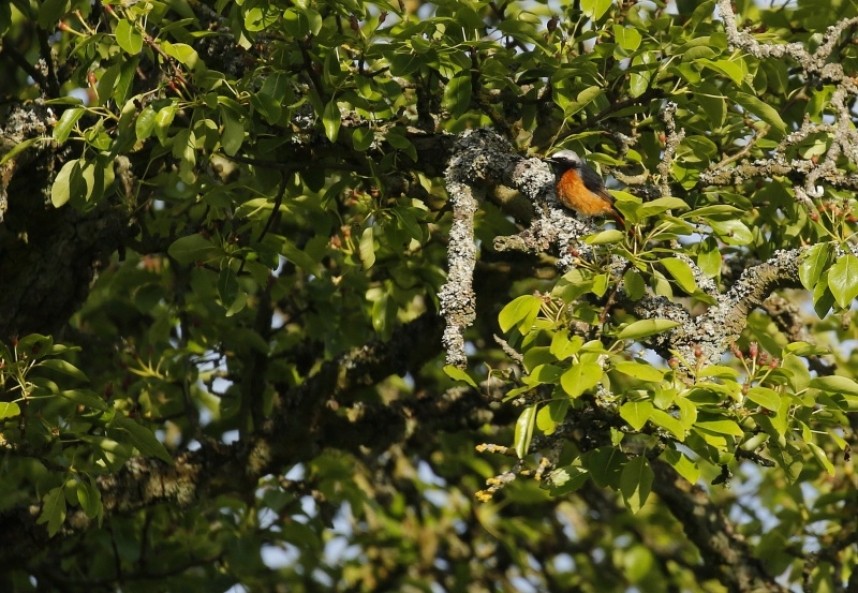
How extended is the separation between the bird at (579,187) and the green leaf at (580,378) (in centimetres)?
113

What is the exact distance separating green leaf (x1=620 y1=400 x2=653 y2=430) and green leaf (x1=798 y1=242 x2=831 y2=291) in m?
0.86

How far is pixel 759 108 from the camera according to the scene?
4848mm

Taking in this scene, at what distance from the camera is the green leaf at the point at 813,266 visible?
4266 millimetres

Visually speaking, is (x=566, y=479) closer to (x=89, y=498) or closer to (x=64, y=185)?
(x=89, y=498)

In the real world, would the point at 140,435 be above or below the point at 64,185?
below

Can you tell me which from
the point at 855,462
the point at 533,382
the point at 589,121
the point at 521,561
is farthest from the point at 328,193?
the point at 521,561

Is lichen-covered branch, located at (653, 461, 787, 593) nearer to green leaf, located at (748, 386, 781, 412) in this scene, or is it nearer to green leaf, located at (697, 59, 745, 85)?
green leaf, located at (697, 59, 745, 85)

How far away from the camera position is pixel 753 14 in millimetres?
6180

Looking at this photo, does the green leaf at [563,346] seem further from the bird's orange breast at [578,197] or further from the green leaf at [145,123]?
the green leaf at [145,123]

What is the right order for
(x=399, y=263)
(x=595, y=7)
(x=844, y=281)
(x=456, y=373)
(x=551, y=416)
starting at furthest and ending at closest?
(x=399, y=263)
(x=595, y=7)
(x=844, y=281)
(x=456, y=373)
(x=551, y=416)

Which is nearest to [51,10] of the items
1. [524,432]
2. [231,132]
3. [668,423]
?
[231,132]

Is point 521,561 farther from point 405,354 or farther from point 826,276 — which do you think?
point 826,276

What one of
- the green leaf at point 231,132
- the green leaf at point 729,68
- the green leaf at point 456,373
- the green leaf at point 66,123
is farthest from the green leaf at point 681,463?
the green leaf at point 66,123

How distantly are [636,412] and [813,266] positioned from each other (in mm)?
986
